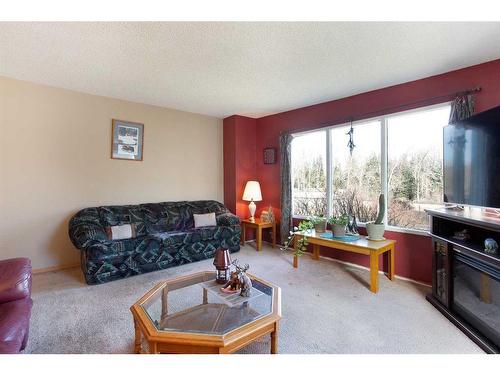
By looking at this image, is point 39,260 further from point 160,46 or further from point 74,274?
point 160,46

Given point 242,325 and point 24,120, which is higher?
point 24,120

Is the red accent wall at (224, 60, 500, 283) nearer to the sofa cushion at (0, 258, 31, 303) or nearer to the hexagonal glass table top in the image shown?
the hexagonal glass table top

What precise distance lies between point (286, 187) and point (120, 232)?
8.47ft

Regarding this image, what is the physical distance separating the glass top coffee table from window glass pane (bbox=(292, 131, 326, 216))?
7.65 ft

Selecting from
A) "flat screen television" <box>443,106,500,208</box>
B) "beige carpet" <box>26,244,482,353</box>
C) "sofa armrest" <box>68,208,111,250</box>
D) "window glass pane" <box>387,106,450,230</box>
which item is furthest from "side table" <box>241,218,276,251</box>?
"flat screen television" <box>443,106,500,208</box>

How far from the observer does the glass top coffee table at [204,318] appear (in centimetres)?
129

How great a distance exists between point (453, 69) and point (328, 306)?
2.78 metres

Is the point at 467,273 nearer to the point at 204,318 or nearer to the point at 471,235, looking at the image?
the point at 471,235

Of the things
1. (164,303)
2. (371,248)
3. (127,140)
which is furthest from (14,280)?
(371,248)

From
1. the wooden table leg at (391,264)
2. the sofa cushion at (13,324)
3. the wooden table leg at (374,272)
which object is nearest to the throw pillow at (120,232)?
the sofa cushion at (13,324)

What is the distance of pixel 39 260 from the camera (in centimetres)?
322

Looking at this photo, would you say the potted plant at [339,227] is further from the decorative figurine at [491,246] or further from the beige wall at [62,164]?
the beige wall at [62,164]

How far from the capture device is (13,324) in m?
1.32
